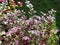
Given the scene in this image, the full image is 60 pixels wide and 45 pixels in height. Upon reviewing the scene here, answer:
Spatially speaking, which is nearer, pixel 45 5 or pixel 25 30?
pixel 25 30

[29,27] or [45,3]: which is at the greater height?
[29,27]

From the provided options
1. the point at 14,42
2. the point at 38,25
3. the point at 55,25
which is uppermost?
the point at 38,25

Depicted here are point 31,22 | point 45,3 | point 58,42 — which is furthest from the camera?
point 45,3

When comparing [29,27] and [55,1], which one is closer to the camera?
[29,27]

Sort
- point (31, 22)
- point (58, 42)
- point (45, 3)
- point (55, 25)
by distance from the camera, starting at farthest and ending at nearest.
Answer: point (45, 3) < point (55, 25) < point (58, 42) < point (31, 22)

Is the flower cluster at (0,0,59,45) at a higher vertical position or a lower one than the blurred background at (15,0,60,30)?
higher

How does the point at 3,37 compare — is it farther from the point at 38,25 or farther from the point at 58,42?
the point at 58,42

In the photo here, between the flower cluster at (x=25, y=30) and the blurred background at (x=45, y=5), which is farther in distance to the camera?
the blurred background at (x=45, y=5)

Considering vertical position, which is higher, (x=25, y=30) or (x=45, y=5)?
(x=25, y=30)

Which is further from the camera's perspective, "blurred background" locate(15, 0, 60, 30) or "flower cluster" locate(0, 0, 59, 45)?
"blurred background" locate(15, 0, 60, 30)

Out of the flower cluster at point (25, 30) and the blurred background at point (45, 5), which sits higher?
the flower cluster at point (25, 30)

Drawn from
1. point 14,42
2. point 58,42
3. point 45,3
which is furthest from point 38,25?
point 45,3

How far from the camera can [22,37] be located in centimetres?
387

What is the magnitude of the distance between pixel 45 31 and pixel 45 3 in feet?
8.38
